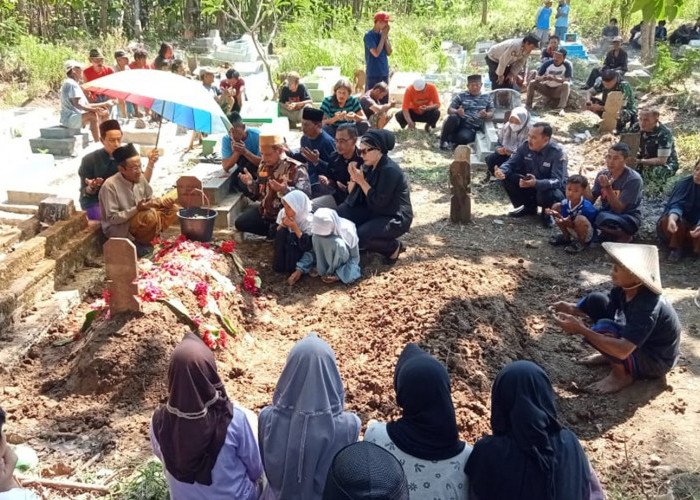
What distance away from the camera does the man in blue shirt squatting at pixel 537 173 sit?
7.24 metres

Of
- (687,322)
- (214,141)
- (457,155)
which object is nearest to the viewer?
(687,322)

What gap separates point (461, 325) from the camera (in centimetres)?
484

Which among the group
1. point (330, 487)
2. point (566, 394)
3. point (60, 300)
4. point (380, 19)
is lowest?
point (566, 394)

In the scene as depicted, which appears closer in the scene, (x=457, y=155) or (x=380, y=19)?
(x=457, y=155)

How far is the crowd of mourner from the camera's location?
8.54 ft

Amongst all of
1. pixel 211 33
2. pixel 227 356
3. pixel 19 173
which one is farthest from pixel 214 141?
pixel 211 33

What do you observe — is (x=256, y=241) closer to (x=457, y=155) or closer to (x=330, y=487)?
(x=457, y=155)

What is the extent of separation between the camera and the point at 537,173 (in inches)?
293

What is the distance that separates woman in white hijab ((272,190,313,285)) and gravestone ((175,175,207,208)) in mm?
755

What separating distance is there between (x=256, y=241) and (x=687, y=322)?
4.00m

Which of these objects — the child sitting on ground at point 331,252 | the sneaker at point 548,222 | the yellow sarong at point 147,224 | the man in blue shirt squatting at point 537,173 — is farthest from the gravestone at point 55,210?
the sneaker at point 548,222

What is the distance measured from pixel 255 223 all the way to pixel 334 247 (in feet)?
3.39

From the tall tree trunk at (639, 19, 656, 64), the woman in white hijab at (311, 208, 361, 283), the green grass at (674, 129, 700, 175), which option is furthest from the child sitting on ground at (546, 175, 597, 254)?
the tall tree trunk at (639, 19, 656, 64)

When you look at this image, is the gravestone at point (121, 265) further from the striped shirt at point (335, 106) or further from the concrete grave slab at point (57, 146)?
the concrete grave slab at point (57, 146)
